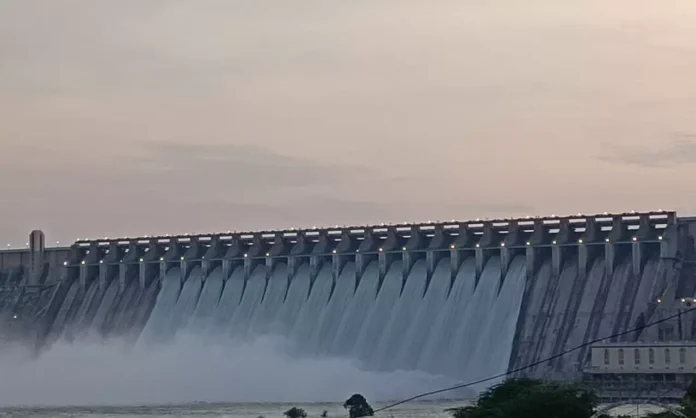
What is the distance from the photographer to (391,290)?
105750mm

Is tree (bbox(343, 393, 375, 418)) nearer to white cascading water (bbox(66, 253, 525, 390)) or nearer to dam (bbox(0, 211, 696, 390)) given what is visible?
dam (bbox(0, 211, 696, 390))

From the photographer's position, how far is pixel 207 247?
117m

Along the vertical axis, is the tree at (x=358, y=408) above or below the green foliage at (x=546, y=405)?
below

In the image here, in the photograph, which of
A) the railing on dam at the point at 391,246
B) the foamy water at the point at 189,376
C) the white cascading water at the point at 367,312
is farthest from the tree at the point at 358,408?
the railing on dam at the point at 391,246

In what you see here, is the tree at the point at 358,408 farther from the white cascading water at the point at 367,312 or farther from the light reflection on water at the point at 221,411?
the white cascading water at the point at 367,312

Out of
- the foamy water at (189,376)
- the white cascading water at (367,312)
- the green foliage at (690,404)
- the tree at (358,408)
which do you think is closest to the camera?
the green foliage at (690,404)

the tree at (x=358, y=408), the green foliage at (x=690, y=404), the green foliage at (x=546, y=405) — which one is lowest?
the tree at (x=358, y=408)

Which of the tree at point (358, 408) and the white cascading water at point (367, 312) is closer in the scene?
the tree at point (358, 408)

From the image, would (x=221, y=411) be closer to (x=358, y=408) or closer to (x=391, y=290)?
(x=358, y=408)

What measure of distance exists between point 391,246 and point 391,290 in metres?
2.83

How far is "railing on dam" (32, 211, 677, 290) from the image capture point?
321 feet

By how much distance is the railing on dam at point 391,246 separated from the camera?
97.8 m

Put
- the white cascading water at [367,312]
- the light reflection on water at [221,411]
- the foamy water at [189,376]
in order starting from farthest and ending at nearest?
the foamy water at [189,376]
the white cascading water at [367,312]
the light reflection on water at [221,411]

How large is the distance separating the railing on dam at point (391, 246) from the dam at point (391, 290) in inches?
3.6
